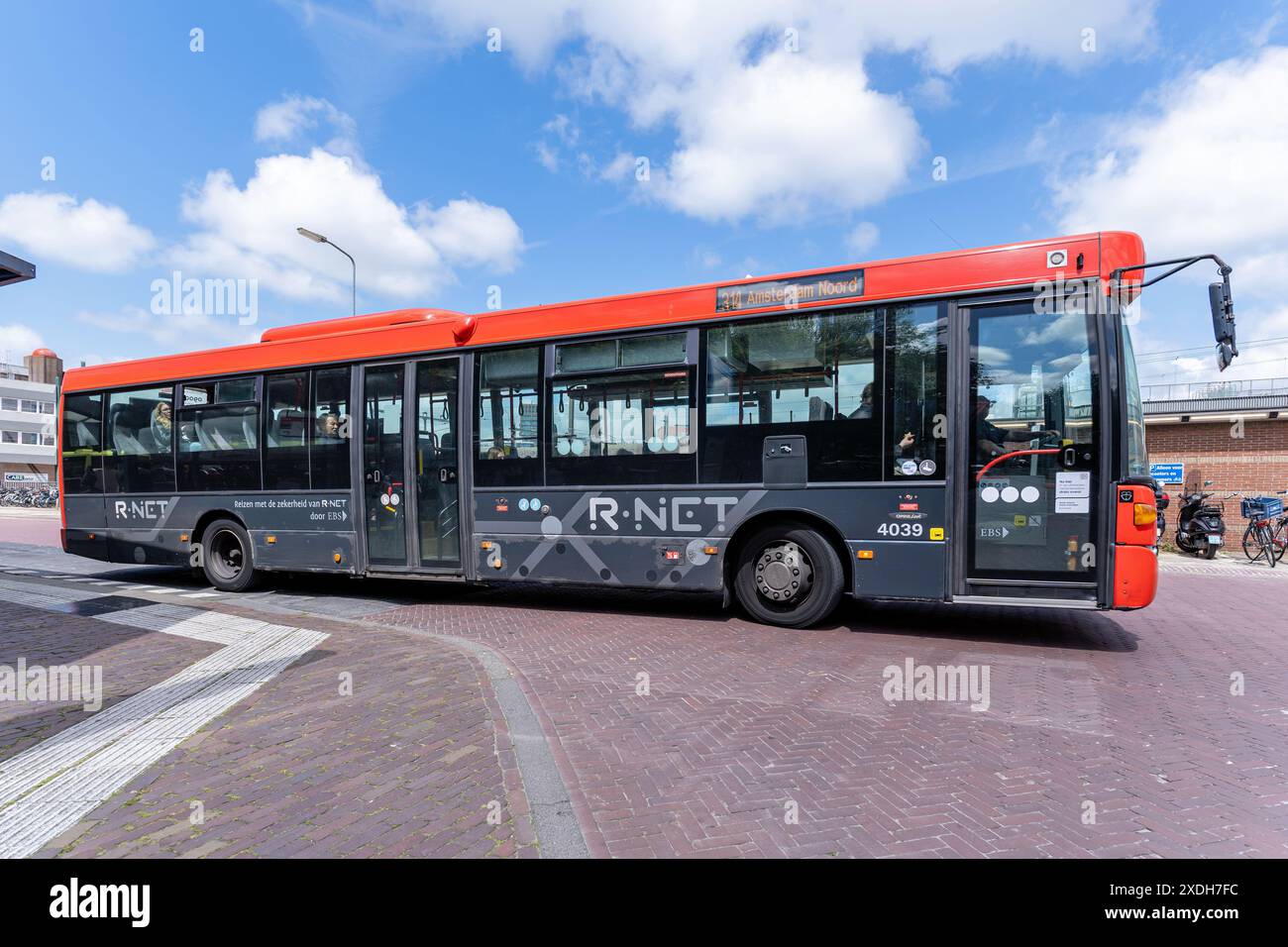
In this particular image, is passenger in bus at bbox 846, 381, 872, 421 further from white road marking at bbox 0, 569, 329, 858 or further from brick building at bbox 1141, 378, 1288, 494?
brick building at bbox 1141, 378, 1288, 494

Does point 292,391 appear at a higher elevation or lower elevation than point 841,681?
higher

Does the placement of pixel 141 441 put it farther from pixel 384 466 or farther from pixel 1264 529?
pixel 1264 529

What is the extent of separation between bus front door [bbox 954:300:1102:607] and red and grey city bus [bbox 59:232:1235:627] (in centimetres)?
2

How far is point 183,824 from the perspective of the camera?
2.91 m

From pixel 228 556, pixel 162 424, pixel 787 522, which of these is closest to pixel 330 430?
pixel 228 556

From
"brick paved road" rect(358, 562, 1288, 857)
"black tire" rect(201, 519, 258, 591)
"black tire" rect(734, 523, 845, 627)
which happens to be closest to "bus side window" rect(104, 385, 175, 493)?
"black tire" rect(201, 519, 258, 591)

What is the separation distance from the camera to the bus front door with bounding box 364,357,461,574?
26.7 feet

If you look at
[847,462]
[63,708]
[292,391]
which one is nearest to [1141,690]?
[847,462]

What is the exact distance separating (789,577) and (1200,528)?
12.1m

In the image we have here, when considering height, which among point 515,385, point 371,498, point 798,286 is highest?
point 798,286

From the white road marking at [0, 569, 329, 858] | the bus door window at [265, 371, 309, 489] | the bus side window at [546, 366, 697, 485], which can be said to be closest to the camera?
the white road marking at [0, 569, 329, 858]

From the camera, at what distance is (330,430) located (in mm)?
8656
